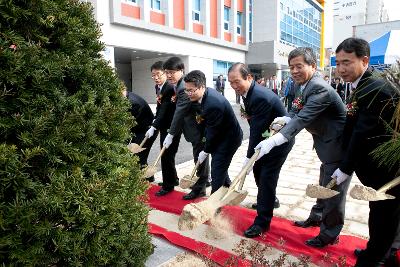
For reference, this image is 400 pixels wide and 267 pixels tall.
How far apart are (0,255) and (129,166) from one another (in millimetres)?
832

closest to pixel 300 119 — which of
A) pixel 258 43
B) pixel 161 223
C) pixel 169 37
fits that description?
pixel 161 223

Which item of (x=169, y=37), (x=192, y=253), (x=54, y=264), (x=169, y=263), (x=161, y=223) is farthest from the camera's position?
(x=169, y=37)

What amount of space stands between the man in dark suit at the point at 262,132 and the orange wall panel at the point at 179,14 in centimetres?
1887

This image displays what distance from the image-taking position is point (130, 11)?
18.3 meters

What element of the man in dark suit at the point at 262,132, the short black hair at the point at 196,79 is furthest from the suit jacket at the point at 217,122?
the man in dark suit at the point at 262,132

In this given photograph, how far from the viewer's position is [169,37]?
20781 millimetres

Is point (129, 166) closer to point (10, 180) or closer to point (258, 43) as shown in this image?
point (10, 180)

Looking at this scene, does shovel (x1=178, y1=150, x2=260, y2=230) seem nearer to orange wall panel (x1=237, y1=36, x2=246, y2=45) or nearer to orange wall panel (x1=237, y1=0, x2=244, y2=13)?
orange wall panel (x1=237, y1=36, x2=246, y2=45)

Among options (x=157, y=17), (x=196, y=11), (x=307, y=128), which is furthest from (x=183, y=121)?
(x=196, y=11)

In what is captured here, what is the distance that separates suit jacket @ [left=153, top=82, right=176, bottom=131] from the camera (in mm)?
4988

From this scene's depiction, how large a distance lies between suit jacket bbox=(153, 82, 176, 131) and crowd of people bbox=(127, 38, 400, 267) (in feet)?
0.05

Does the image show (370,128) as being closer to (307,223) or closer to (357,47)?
(357,47)

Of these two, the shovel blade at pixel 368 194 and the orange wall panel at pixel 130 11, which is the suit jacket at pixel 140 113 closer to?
the shovel blade at pixel 368 194

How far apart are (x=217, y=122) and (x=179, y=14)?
1910 cm
